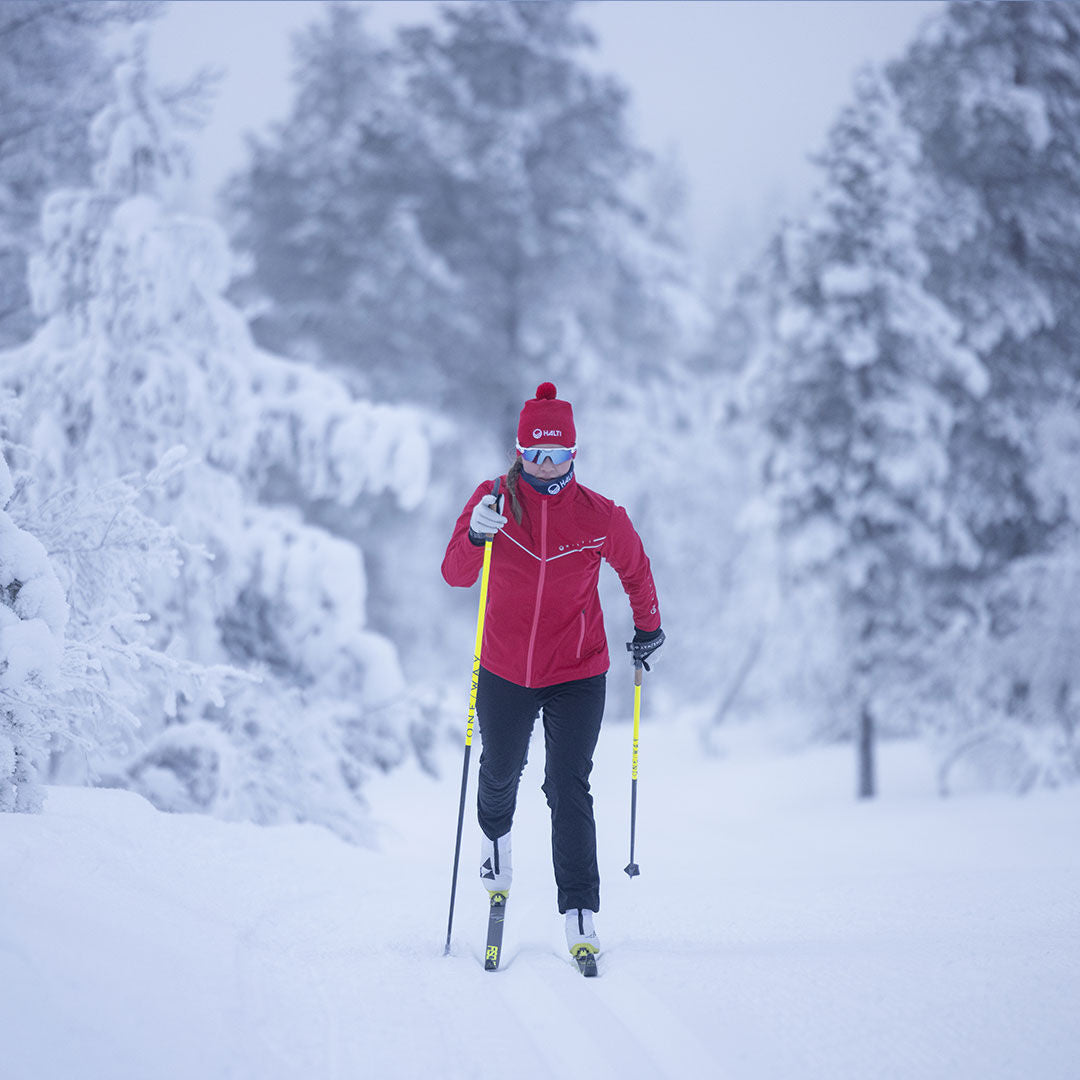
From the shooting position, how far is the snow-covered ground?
2.27 metres

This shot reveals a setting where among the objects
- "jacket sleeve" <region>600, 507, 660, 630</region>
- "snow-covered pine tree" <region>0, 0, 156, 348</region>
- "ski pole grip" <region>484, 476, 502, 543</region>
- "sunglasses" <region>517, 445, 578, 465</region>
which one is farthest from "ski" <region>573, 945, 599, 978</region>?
"snow-covered pine tree" <region>0, 0, 156, 348</region>

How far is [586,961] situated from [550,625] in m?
1.20

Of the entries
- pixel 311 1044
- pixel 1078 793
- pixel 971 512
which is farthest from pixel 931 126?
pixel 311 1044

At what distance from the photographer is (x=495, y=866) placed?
3.59 m

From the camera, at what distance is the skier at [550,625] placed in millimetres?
3430

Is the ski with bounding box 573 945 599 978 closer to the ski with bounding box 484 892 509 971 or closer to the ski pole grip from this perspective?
the ski with bounding box 484 892 509 971

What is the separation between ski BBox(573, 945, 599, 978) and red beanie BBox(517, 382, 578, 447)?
1846 mm

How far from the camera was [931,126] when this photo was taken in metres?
12.3

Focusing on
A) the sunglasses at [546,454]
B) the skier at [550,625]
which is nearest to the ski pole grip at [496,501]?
the skier at [550,625]

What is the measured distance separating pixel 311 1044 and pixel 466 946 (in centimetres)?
116

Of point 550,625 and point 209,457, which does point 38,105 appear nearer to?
point 209,457

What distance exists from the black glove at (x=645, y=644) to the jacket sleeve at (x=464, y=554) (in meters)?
0.76

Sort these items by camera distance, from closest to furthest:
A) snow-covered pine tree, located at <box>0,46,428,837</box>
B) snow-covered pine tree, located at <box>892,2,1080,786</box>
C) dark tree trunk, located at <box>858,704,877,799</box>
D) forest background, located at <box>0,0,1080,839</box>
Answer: snow-covered pine tree, located at <box>0,46,428,837</box> < forest background, located at <box>0,0,1080,839</box> < snow-covered pine tree, located at <box>892,2,1080,786</box> < dark tree trunk, located at <box>858,704,877,799</box>

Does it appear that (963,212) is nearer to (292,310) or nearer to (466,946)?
(292,310)
